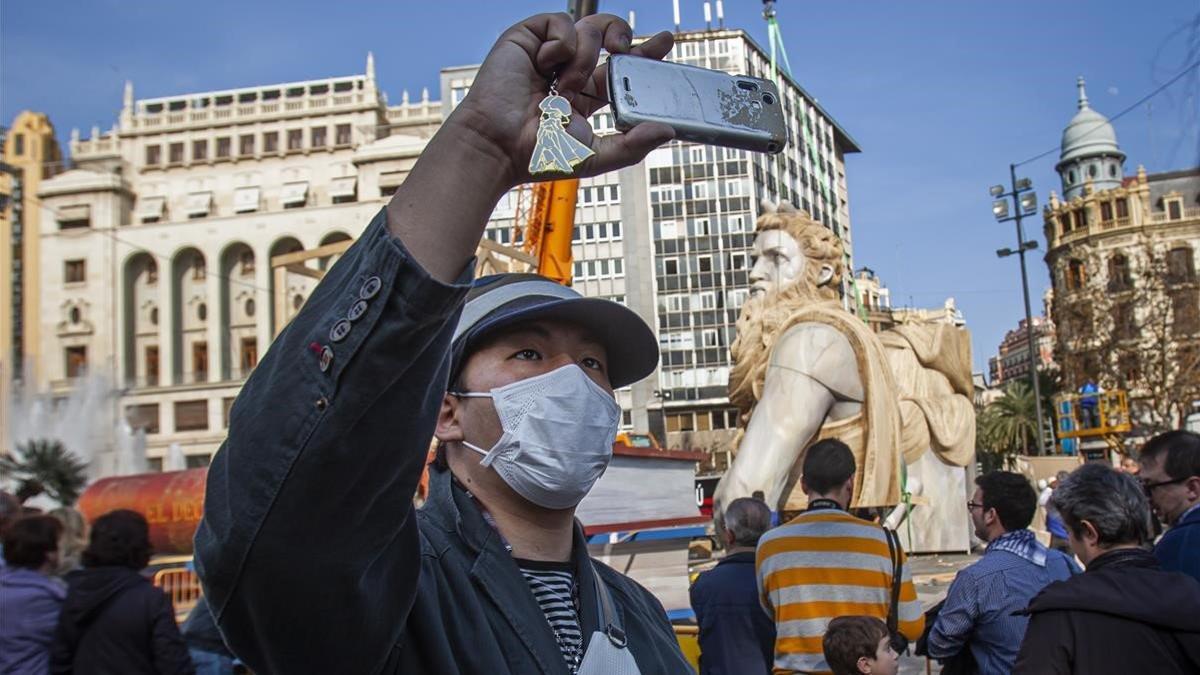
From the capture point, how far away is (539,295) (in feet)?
5.67

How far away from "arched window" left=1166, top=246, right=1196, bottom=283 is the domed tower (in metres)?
20.8

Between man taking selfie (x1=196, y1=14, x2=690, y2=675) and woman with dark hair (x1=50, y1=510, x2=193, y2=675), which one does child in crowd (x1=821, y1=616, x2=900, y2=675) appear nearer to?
man taking selfie (x1=196, y1=14, x2=690, y2=675)

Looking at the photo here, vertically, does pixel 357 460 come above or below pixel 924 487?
above

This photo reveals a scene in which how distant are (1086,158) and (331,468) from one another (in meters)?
62.0

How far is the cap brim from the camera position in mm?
1698

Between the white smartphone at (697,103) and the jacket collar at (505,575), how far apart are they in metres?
0.66

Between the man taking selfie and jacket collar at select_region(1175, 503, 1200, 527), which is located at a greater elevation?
the man taking selfie

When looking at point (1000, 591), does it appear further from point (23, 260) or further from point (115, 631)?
point (23, 260)

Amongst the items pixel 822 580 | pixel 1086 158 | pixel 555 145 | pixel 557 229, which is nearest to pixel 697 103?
pixel 555 145

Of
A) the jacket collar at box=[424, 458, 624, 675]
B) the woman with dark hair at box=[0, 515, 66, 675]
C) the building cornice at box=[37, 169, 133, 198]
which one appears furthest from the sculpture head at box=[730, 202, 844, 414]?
the building cornice at box=[37, 169, 133, 198]

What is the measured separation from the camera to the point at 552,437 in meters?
1.68

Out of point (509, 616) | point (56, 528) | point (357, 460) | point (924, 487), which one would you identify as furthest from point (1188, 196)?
point (924, 487)

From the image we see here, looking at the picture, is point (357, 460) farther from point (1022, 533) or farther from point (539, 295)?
point (1022, 533)

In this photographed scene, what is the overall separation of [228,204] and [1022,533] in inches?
2368
